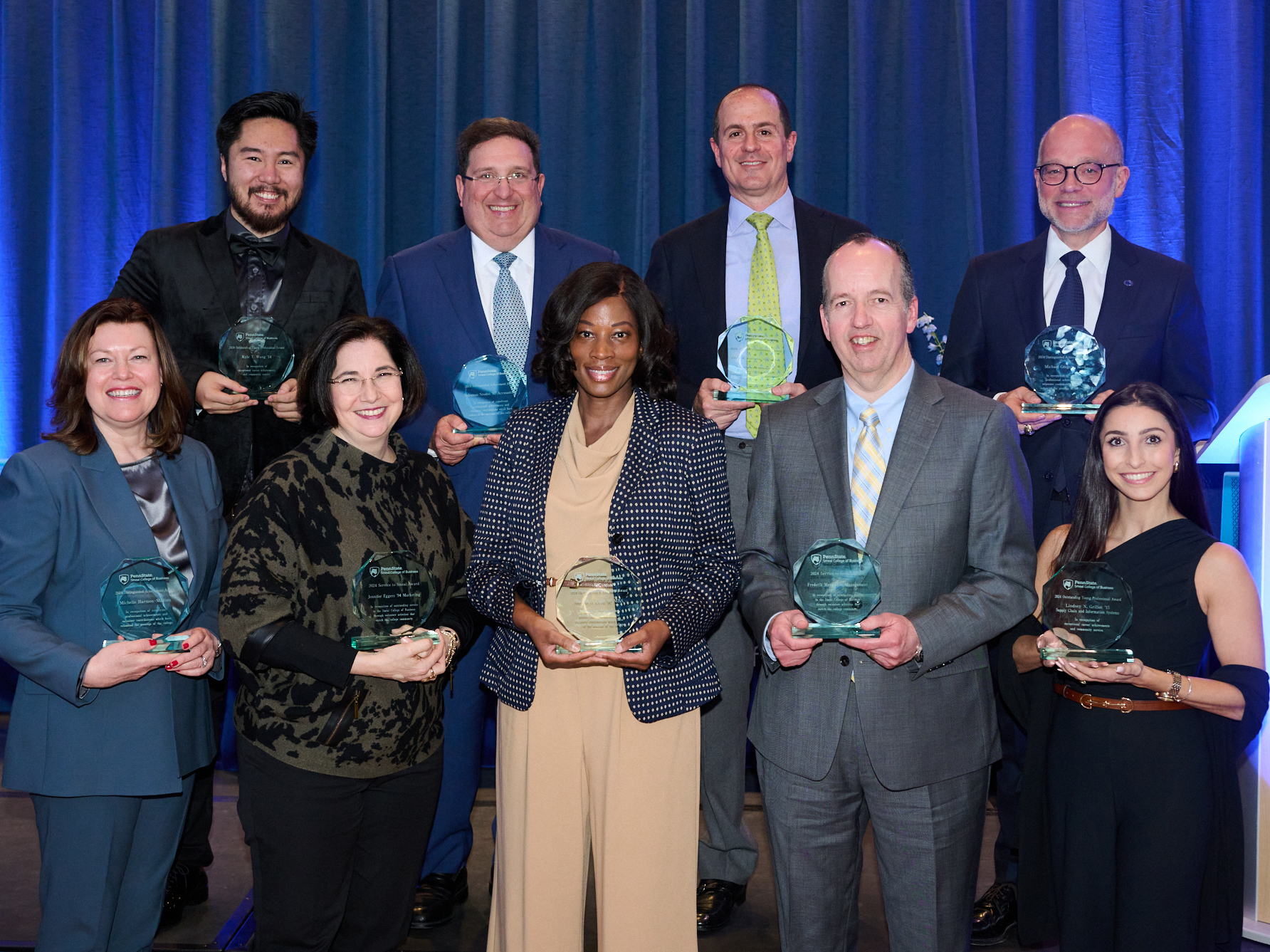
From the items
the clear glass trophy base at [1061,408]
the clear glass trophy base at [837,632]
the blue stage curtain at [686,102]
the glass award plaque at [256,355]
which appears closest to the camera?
the clear glass trophy base at [837,632]

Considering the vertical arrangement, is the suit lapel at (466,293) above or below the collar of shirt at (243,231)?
below

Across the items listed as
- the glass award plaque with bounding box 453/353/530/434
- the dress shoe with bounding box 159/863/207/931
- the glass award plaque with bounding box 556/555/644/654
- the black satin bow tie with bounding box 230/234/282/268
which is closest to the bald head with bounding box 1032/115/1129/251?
the glass award plaque with bounding box 453/353/530/434

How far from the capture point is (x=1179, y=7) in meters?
4.87

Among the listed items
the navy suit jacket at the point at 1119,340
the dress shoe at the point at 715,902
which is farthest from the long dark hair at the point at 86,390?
the navy suit jacket at the point at 1119,340

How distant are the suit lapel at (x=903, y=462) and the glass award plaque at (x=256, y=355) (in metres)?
1.80

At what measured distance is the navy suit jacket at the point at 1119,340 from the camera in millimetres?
3211

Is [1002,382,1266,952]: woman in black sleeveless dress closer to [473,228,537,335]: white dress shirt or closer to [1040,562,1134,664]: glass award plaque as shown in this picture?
[1040,562,1134,664]: glass award plaque

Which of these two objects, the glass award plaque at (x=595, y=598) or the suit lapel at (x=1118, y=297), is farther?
the suit lapel at (x=1118, y=297)

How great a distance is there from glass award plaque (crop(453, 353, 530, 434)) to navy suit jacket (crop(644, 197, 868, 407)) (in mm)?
563

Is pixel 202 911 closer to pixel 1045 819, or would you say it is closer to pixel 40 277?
pixel 1045 819

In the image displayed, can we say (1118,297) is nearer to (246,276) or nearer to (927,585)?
(927,585)

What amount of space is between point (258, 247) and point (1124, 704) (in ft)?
9.19

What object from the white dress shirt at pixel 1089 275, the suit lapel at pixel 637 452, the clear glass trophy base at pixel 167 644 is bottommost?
the clear glass trophy base at pixel 167 644

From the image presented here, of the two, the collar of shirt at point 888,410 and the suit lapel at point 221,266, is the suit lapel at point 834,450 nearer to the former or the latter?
the collar of shirt at point 888,410
